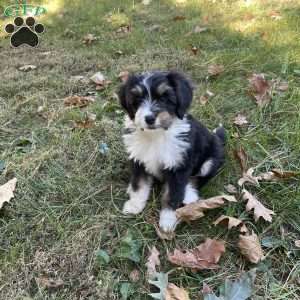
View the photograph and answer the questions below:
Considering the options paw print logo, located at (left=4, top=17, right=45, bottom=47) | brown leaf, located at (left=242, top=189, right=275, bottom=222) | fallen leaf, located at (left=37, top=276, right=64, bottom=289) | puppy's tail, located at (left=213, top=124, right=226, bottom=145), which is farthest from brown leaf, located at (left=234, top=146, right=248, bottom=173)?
paw print logo, located at (left=4, top=17, right=45, bottom=47)

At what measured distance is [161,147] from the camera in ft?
10.3

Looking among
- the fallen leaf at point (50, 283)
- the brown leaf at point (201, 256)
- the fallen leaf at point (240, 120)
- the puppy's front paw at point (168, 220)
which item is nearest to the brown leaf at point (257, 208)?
the brown leaf at point (201, 256)

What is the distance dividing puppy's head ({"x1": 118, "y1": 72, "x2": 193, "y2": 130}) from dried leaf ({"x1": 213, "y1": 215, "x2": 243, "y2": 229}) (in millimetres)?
743

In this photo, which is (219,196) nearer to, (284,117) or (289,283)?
(289,283)

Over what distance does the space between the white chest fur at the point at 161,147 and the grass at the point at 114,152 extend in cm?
35

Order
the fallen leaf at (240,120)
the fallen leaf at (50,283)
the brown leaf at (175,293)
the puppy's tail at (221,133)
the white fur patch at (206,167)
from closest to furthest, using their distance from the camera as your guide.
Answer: the brown leaf at (175,293) < the fallen leaf at (50,283) < the white fur patch at (206,167) < the puppy's tail at (221,133) < the fallen leaf at (240,120)

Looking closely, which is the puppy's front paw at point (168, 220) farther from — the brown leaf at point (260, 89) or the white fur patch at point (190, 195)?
the brown leaf at point (260, 89)

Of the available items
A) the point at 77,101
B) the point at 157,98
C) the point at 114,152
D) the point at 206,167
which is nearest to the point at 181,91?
the point at 157,98

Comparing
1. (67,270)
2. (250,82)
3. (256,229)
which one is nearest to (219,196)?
(256,229)

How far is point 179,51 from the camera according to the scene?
569 centimetres

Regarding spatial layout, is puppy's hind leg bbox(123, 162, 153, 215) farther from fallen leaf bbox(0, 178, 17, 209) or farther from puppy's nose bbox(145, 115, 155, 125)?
fallen leaf bbox(0, 178, 17, 209)

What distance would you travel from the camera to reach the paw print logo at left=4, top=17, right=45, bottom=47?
21.3 ft

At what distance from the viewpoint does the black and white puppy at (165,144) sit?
2.93 meters

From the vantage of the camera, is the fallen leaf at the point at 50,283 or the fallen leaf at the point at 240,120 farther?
the fallen leaf at the point at 240,120
